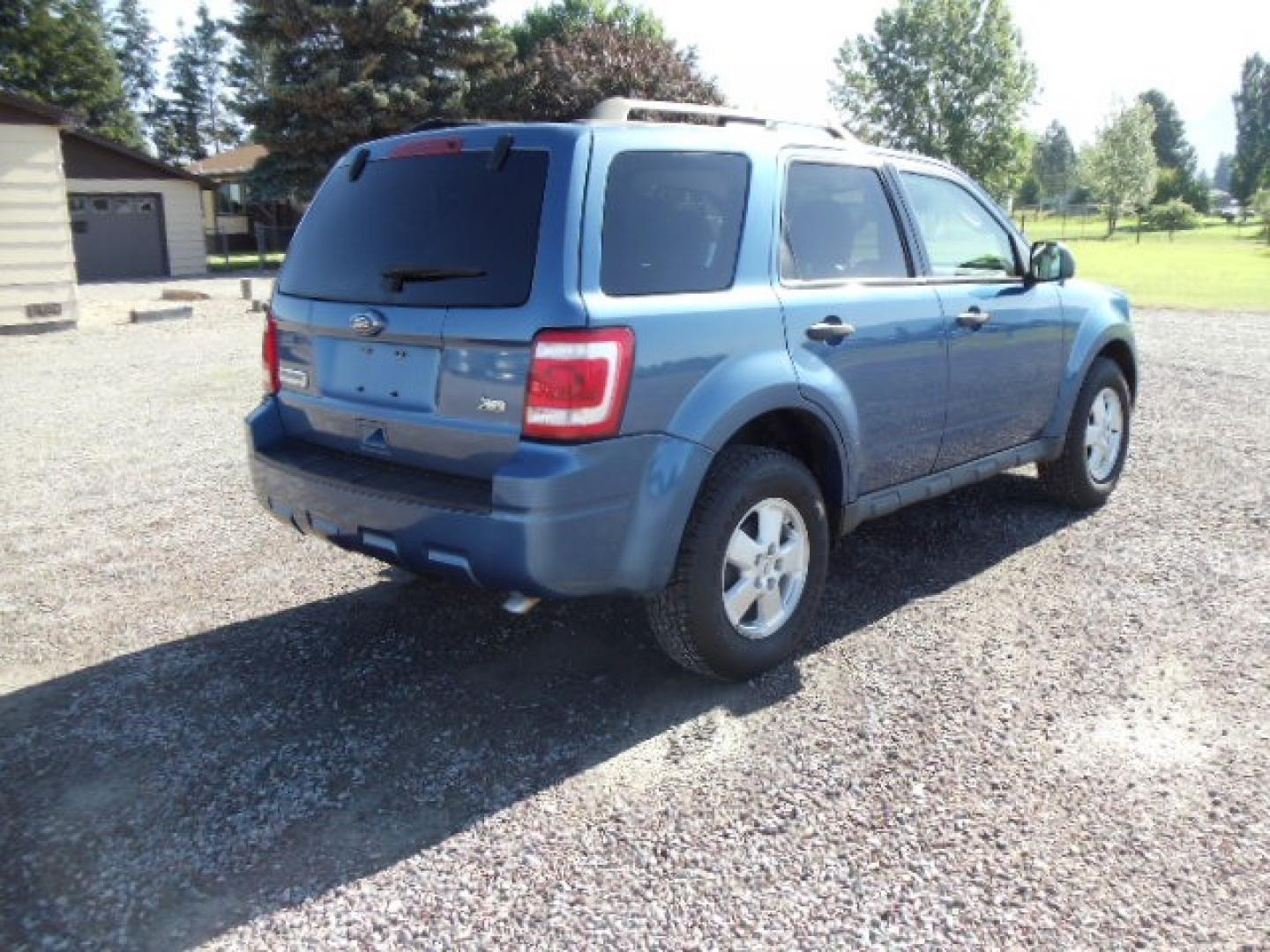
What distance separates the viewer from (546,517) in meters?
3.10

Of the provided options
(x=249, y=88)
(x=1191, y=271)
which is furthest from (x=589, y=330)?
(x=249, y=88)

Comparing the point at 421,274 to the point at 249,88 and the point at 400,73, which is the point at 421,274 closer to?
the point at 400,73

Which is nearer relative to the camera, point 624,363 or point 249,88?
point 624,363

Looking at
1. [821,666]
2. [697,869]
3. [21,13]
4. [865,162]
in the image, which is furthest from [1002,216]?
[21,13]

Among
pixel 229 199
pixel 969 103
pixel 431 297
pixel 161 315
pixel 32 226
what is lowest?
pixel 161 315

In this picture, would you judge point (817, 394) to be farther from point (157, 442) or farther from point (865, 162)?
point (157, 442)

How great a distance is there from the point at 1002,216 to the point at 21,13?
51453 mm

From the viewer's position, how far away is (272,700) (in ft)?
12.2

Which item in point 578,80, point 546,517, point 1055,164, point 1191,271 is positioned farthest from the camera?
point 1055,164

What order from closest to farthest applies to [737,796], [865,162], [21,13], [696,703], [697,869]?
[697,869] → [737,796] → [696,703] → [865,162] → [21,13]

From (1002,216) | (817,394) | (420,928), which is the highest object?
(1002,216)

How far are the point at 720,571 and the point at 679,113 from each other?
173 cm

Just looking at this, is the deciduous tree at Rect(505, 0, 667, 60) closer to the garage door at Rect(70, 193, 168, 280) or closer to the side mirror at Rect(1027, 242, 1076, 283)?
the garage door at Rect(70, 193, 168, 280)

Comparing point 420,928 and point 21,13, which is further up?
point 21,13
